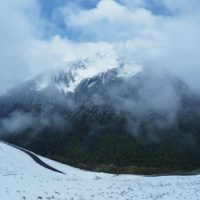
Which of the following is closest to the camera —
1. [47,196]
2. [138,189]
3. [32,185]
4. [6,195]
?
[6,195]

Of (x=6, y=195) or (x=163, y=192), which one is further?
(x=163, y=192)

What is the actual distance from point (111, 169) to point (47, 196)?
124 metres

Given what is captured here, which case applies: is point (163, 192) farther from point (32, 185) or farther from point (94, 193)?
point (32, 185)

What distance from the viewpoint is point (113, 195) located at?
3212 centimetres

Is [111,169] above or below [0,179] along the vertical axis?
above

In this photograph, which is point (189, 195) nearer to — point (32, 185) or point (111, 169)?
point (32, 185)

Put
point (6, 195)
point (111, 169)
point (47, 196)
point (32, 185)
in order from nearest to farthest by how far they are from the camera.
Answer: point (6, 195)
point (47, 196)
point (32, 185)
point (111, 169)

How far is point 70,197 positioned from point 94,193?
4.34 meters

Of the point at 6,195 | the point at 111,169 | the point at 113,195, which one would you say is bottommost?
the point at 6,195

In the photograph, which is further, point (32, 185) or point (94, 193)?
point (94, 193)

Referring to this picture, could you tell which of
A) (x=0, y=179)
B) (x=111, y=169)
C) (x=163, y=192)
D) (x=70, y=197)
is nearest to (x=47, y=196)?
(x=70, y=197)

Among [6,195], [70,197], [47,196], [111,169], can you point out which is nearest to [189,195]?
[70,197]

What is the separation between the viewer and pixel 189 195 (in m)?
31.6

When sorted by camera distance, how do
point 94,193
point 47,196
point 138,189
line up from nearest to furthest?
1. point 47,196
2. point 94,193
3. point 138,189
